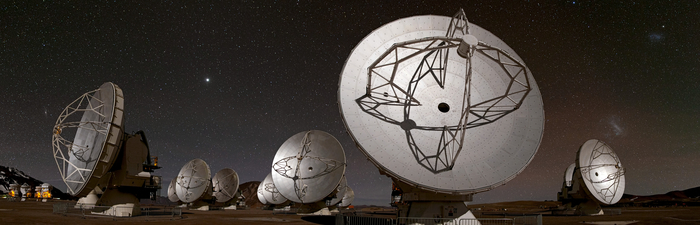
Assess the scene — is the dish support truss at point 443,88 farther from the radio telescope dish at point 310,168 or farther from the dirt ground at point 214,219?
the radio telescope dish at point 310,168

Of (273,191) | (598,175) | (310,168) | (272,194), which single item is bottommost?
Result: (272,194)

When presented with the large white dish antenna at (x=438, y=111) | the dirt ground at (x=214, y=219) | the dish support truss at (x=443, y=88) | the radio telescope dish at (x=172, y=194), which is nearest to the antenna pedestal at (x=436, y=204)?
the large white dish antenna at (x=438, y=111)

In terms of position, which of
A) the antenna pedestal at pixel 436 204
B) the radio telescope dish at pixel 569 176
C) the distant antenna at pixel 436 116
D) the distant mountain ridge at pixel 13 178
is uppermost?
the distant antenna at pixel 436 116

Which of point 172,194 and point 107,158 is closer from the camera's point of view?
point 107,158

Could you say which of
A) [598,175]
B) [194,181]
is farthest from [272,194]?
[598,175]

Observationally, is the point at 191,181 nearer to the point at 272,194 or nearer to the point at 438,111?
the point at 272,194

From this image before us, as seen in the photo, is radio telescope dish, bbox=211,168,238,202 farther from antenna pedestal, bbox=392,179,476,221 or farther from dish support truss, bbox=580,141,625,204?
dish support truss, bbox=580,141,625,204

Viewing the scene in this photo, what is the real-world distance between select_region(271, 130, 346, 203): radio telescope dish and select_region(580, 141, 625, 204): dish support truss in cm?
2104

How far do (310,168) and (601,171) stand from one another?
24.8m

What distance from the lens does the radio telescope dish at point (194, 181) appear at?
138 feet

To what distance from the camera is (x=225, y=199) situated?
163 feet

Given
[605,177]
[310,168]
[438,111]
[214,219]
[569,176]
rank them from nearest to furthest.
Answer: [438,111]
[214,219]
[310,168]
[605,177]
[569,176]

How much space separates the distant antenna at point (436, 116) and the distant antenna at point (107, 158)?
1313 cm

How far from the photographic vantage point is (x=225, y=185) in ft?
164
